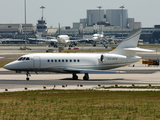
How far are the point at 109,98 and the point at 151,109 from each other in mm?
5971

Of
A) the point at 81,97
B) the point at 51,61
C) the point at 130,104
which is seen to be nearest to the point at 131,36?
the point at 51,61

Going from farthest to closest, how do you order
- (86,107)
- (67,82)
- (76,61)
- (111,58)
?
(111,58) → (76,61) → (67,82) → (86,107)

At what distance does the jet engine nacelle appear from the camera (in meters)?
45.2

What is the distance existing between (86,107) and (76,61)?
23.1m

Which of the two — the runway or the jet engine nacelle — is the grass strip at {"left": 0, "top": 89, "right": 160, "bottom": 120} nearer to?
the runway

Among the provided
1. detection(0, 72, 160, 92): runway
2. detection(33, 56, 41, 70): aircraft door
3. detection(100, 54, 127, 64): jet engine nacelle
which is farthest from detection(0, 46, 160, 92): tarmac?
detection(100, 54, 127, 64): jet engine nacelle

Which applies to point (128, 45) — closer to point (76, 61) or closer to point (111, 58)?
point (111, 58)

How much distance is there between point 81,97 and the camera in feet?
90.6

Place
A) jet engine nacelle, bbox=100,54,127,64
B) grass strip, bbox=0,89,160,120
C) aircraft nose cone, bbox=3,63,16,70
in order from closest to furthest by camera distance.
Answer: grass strip, bbox=0,89,160,120, aircraft nose cone, bbox=3,63,16,70, jet engine nacelle, bbox=100,54,127,64

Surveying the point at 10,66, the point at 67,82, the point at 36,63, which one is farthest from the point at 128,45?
the point at 10,66

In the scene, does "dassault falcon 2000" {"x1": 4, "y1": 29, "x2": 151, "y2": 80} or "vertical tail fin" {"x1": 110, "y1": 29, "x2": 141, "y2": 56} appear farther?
"vertical tail fin" {"x1": 110, "y1": 29, "x2": 141, "y2": 56}

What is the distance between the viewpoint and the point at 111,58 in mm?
45344

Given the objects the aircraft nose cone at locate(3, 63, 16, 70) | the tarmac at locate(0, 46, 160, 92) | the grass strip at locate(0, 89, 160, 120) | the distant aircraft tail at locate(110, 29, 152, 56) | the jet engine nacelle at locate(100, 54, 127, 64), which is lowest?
the tarmac at locate(0, 46, 160, 92)

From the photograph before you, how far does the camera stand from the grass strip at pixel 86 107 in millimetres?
18969
